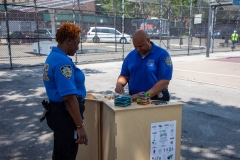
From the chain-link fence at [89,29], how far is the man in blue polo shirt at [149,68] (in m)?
9.15

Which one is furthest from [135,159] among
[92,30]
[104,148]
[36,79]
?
[92,30]

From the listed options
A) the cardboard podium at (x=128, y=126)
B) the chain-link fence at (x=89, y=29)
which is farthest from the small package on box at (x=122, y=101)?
the chain-link fence at (x=89, y=29)

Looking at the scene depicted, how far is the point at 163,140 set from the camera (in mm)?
2600

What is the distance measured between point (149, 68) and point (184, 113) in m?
3.22

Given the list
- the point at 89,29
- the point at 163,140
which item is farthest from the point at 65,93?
the point at 89,29

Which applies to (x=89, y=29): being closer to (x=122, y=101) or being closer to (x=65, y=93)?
(x=122, y=101)

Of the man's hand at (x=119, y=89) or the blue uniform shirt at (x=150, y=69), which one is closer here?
the blue uniform shirt at (x=150, y=69)

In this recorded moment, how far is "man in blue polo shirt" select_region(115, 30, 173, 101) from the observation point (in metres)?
3.02

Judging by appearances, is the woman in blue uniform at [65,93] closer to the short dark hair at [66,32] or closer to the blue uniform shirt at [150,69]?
the short dark hair at [66,32]

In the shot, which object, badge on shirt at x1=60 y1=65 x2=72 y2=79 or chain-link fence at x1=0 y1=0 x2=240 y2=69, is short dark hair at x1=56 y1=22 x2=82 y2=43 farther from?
chain-link fence at x1=0 y1=0 x2=240 y2=69

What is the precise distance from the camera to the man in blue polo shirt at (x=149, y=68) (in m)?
3.02

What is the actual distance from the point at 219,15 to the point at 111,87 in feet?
73.0

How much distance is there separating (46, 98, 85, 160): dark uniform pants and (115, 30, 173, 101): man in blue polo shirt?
882 millimetres

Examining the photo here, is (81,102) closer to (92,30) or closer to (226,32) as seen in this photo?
(92,30)
